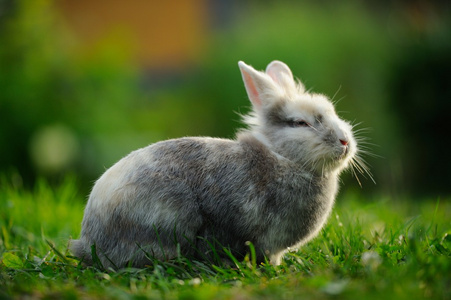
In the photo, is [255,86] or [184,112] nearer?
[255,86]

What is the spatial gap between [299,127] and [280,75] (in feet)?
1.92

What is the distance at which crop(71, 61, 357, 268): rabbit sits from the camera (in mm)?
3318

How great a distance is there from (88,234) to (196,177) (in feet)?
2.50

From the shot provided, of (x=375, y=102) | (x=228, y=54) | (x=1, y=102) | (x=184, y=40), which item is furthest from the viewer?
(x=184, y=40)

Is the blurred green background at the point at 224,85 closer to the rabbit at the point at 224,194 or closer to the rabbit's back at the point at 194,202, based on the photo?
the rabbit at the point at 224,194

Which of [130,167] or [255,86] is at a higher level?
[255,86]

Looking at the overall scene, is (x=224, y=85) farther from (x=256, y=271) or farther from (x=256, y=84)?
(x=256, y=271)

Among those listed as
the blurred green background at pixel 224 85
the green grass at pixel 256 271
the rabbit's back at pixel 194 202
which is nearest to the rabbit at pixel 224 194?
the rabbit's back at pixel 194 202

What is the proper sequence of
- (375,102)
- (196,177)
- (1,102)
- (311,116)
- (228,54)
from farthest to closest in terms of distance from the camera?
(228,54) → (375,102) → (1,102) → (311,116) → (196,177)

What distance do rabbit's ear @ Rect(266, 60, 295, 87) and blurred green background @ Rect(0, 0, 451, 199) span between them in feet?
12.4

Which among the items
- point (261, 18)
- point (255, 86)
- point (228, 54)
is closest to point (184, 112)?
point (228, 54)

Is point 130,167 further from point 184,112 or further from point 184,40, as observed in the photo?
point 184,40

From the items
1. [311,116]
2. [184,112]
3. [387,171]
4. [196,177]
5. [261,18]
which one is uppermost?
[261,18]

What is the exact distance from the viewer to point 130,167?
11.3ft
